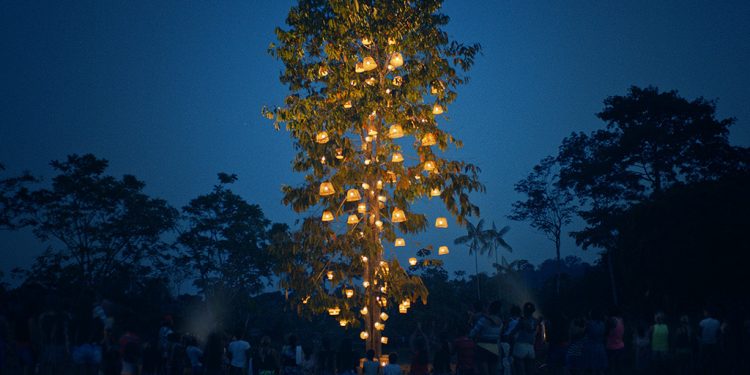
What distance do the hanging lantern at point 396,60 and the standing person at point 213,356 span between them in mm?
5957

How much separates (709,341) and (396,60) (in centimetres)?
832

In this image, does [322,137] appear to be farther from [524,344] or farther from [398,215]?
[524,344]

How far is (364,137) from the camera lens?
10.8 metres

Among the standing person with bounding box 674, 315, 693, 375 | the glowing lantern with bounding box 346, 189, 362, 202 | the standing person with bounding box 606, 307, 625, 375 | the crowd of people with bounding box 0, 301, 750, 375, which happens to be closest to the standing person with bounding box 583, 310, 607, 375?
the crowd of people with bounding box 0, 301, 750, 375

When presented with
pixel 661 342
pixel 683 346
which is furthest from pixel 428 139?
pixel 683 346

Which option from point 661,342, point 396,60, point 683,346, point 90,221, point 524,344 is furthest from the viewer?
point 90,221

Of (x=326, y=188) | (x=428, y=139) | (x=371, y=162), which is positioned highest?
(x=428, y=139)

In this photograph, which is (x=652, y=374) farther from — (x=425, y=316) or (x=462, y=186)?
(x=425, y=316)

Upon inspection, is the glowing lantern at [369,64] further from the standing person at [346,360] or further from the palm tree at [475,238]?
the palm tree at [475,238]

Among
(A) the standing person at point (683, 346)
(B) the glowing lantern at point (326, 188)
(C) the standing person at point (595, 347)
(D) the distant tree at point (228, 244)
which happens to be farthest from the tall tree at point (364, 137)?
(D) the distant tree at point (228, 244)

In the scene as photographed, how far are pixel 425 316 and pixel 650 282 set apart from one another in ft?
54.5

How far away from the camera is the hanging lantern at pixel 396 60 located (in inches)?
408

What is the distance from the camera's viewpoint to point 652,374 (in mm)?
11688

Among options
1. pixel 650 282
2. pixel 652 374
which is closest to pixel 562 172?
pixel 650 282
